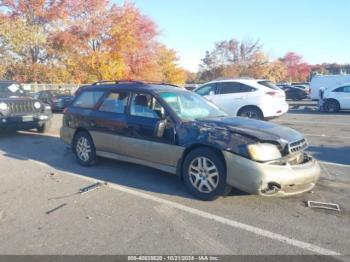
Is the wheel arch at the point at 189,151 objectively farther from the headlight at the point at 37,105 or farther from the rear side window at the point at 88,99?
the headlight at the point at 37,105

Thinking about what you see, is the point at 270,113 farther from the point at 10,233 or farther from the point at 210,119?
the point at 10,233

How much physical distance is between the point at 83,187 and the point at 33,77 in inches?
1333

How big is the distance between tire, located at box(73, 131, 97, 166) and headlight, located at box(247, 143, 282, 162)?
10.8 feet

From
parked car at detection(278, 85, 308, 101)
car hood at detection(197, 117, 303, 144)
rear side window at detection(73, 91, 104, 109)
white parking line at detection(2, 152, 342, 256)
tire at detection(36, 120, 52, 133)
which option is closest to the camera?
white parking line at detection(2, 152, 342, 256)

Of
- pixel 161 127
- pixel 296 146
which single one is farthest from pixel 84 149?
pixel 296 146

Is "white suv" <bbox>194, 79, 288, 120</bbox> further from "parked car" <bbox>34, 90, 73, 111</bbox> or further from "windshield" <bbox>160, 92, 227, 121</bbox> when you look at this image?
"parked car" <bbox>34, 90, 73, 111</bbox>

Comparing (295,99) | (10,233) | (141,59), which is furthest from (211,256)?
(141,59)

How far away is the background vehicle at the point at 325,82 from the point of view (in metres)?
23.7

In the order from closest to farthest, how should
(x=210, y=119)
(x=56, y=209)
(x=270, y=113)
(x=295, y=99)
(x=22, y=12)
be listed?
(x=56, y=209) < (x=210, y=119) < (x=270, y=113) < (x=295, y=99) < (x=22, y=12)

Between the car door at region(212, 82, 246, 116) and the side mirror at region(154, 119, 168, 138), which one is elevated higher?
the car door at region(212, 82, 246, 116)

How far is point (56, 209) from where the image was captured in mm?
4738

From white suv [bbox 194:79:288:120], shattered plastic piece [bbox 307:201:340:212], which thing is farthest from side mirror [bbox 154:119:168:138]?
white suv [bbox 194:79:288:120]

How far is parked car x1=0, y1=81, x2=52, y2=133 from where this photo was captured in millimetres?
10523

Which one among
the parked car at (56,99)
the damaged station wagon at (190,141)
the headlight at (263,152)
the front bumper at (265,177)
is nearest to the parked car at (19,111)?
the damaged station wagon at (190,141)
